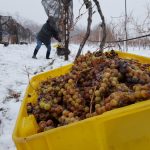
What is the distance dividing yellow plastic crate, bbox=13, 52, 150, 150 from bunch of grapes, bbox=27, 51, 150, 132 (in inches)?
3.8

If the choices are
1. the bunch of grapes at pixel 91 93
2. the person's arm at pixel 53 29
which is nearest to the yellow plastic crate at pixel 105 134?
the bunch of grapes at pixel 91 93

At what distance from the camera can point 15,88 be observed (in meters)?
5.38

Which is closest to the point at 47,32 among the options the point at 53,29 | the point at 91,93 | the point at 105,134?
the point at 53,29

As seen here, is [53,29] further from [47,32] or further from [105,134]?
[105,134]

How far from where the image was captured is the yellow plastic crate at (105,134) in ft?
4.40

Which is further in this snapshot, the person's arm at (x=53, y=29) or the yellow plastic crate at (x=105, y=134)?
the person's arm at (x=53, y=29)

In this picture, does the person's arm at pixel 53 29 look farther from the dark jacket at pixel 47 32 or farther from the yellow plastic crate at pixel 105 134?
the yellow plastic crate at pixel 105 134

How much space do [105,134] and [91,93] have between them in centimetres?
37

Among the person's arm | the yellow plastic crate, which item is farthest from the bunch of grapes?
the person's arm

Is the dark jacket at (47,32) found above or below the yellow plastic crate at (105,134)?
above

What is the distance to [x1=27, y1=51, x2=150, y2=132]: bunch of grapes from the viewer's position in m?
1.48

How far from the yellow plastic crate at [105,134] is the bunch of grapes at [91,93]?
3.8 inches

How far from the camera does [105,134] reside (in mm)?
1363

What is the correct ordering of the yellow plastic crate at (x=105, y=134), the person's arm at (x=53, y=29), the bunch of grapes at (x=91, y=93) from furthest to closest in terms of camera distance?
the person's arm at (x=53, y=29)
the bunch of grapes at (x=91, y=93)
the yellow plastic crate at (x=105, y=134)
